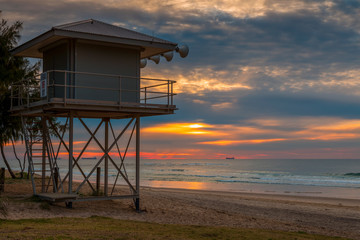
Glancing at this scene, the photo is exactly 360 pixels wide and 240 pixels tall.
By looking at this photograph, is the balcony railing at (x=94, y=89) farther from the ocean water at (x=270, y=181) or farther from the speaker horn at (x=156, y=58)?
the ocean water at (x=270, y=181)

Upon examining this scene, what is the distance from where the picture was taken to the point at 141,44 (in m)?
18.0

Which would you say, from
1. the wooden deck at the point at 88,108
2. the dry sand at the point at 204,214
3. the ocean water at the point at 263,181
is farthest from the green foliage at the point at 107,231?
the ocean water at the point at 263,181

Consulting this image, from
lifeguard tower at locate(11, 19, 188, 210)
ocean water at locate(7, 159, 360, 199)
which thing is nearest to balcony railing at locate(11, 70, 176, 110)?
lifeguard tower at locate(11, 19, 188, 210)

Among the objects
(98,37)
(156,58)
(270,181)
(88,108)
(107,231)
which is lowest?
(270,181)

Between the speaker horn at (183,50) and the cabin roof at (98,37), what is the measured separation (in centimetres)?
23

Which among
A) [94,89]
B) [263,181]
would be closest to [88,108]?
[94,89]

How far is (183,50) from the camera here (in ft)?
62.7

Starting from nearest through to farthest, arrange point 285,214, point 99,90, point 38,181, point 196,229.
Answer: point 196,229, point 99,90, point 285,214, point 38,181

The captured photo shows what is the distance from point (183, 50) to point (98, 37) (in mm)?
3934

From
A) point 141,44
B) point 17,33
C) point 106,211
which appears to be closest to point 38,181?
point 17,33

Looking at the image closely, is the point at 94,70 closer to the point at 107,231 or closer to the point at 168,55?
the point at 168,55

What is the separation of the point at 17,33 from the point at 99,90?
27.2ft

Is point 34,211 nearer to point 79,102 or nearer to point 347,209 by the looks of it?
point 79,102

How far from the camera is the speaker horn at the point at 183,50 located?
1909 centimetres
